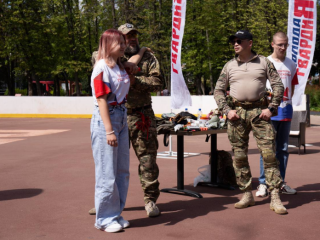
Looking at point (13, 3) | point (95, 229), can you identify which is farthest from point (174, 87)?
point (13, 3)

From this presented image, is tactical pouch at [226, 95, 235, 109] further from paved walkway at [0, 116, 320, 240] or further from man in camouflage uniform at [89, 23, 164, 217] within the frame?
paved walkway at [0, 116, 320, 240]

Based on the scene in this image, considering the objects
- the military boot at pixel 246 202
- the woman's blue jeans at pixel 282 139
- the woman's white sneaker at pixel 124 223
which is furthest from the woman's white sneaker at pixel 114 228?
the woman's blue jeans at pixel 282 139

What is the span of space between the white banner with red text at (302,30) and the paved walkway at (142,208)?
311 centimetres

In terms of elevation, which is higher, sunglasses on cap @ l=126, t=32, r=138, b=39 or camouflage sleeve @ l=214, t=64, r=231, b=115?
sunglasses on cap @ l=126, t=32, r=138, b=39

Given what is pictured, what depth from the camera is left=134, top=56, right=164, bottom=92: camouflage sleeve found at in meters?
5.19

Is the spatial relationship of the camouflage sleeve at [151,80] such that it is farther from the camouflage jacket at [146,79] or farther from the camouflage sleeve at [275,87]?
the camouflage sleeve at [275,87]

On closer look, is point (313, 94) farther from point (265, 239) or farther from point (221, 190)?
point (265, 239)

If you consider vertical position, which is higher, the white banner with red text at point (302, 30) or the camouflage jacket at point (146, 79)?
the white banner with red text at point (302, 30)

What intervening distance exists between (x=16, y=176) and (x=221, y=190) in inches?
142

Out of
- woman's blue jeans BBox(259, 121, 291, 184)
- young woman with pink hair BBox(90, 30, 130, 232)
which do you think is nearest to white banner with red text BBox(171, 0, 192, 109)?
woman's blue jeans BBox(259, 121, 291, 184)

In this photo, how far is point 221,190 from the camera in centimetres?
687

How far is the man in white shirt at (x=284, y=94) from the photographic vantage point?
6.34m

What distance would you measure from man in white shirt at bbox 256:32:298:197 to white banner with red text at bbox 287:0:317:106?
18.6 feet

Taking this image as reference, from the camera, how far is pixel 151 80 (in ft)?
17.2
